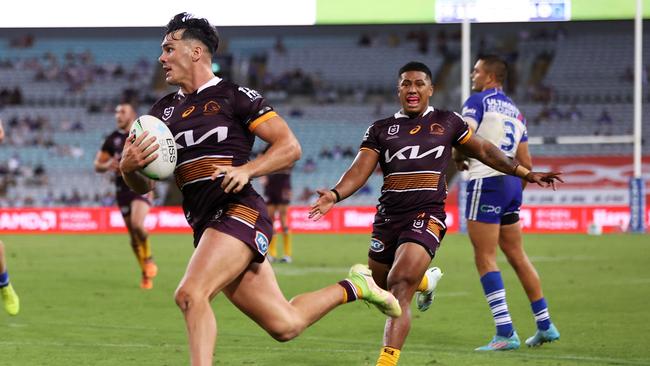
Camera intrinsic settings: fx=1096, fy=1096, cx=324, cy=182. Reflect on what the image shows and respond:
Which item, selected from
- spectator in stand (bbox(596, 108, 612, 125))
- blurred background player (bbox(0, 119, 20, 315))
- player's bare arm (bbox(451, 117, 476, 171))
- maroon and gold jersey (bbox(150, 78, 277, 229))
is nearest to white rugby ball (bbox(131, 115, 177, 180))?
maroon and gold jersey (bbox(150, 78, 277, 229))

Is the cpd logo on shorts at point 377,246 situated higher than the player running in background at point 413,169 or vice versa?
the player running in background at point 413,169

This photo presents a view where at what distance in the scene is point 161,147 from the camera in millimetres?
6078

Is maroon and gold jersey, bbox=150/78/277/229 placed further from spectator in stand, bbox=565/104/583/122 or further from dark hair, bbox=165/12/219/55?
spectator in stand, bbox=565/104/583/122

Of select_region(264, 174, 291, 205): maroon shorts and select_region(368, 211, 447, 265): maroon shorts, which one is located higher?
select_region(368, 211, 447, 265): maroon shorts

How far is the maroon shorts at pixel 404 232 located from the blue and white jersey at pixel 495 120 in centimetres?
180

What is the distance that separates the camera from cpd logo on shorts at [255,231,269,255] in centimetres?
620

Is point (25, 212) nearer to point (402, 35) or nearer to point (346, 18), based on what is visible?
point (346, 18)

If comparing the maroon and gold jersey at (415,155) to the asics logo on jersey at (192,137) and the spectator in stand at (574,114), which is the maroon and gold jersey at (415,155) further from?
the spectator in stand at (574,114)

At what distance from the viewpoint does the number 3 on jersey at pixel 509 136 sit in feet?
31.3

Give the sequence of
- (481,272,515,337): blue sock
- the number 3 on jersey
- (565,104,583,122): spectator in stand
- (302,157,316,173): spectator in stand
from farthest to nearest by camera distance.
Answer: (565,104,583,122): spectator in stand, (302,157,316,173): spectator in stand, the number 3 on jersey, (481,272,515,337): blue sock

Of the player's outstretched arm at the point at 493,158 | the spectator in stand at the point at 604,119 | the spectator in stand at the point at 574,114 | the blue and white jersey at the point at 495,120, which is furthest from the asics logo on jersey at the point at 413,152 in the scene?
the spectator in stand at the point at 574,114

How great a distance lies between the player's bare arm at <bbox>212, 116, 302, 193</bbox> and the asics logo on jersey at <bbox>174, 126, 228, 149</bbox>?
183 mm

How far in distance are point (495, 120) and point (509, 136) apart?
20cm

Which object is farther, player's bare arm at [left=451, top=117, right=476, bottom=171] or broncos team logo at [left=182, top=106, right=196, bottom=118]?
player's bare arm at [left=451, top=117, right=476, bottom=171]
